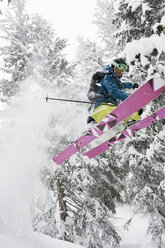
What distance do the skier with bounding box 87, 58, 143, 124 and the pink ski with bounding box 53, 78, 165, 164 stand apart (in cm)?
26

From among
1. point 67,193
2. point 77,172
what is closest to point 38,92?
point 77,172

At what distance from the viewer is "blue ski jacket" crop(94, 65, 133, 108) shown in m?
5.18

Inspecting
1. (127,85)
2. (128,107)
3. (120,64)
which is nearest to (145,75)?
(127,85)

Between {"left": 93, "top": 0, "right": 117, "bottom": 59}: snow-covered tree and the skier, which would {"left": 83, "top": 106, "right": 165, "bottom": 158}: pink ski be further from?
{"left": 93, "top": 0, "right": 117, "bottom": 59}: snow-covered tree

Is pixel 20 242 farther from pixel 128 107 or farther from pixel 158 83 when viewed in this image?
pixel 158 83

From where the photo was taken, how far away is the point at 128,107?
16.5ft

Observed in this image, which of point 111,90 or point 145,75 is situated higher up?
point 145,75

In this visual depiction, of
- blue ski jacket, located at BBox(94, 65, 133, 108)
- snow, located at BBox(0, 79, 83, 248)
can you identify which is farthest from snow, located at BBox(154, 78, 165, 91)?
snow, located at BBox(0, 79, 83, 248)

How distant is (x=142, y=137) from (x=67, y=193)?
4.71 metres

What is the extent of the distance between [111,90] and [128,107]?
0.53 metres

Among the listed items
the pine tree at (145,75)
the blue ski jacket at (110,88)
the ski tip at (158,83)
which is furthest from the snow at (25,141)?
the ski tip at (158,83)

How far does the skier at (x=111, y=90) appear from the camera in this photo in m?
5.20

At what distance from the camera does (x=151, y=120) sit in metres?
5.83

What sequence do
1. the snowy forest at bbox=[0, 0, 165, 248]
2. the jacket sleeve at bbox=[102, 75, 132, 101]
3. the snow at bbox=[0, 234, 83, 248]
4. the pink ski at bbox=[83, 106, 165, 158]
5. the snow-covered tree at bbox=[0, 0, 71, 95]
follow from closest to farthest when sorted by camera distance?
the snow at bbox=[0, 234, 83, 248] → the jacket sleeve at bbox=[102, 75, 132, 101] → the pink ski at bbox=[83, 106, 165, 158] → the snowy forest at bbox=[0, 0, 165, 248] → the snow-covered tree at bbox=[0, 0, 71, 95]
